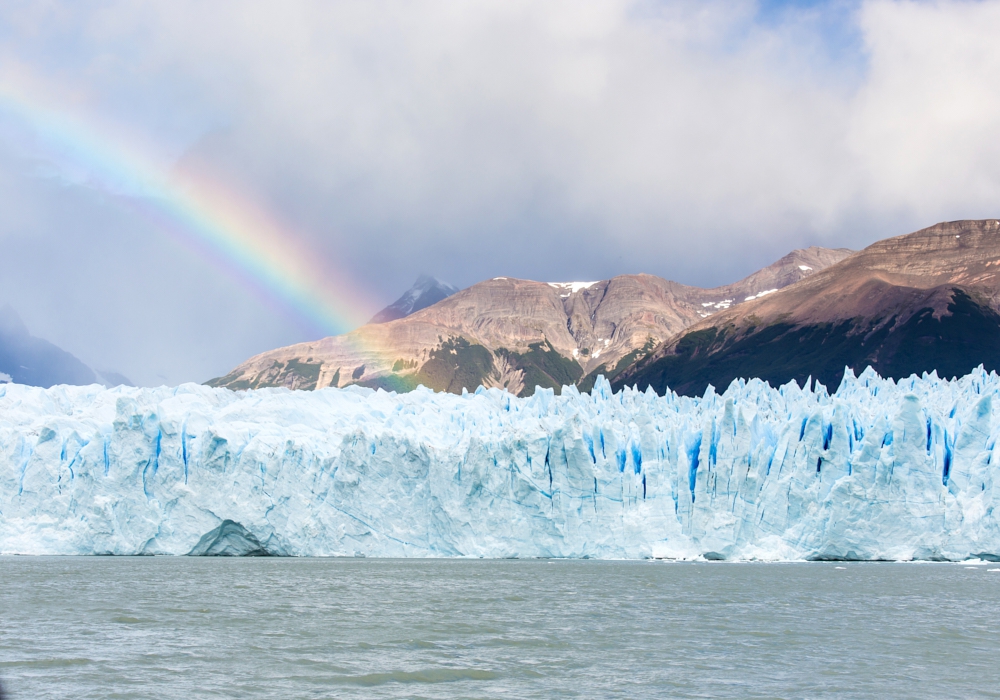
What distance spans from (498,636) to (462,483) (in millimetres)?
18079

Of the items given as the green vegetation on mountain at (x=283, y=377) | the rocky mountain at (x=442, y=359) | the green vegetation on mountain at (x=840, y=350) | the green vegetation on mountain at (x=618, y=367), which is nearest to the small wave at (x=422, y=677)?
the green vegetation on mountain at (x=840, y=350)

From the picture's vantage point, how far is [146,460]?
118 ft

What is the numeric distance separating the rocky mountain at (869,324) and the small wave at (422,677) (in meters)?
91.0

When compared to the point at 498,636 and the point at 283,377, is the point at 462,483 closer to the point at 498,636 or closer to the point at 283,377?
the point at 498,636

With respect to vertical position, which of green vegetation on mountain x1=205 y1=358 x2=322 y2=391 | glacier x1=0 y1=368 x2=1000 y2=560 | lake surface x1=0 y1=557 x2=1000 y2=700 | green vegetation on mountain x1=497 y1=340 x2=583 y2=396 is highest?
green vegetation on mountain x1=497 y1=340 x2=583 y2=396

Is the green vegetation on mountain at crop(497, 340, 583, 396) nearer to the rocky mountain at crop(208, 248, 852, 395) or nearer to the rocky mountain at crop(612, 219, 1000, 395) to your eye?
the rocky mountain at crop(208, 248, 852, 395)

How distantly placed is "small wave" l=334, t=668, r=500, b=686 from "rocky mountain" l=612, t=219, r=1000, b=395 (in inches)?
3583

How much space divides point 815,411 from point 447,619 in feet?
61.5

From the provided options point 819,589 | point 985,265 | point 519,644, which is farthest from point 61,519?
point 985,265

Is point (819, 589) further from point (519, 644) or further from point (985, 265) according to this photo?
point (985, 265)

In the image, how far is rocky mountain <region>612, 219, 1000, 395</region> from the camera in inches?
4129

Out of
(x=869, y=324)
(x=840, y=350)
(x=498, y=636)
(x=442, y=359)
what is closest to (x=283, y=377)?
(x=442, y=359)

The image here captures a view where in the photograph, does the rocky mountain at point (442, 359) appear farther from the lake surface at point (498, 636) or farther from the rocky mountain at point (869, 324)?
the lake surface at point (498, 636)

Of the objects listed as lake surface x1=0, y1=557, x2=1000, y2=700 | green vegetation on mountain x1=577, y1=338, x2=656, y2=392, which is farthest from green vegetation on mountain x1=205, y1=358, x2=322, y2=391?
lake surface x1=0, y1=557, x2=1000, y2=700
